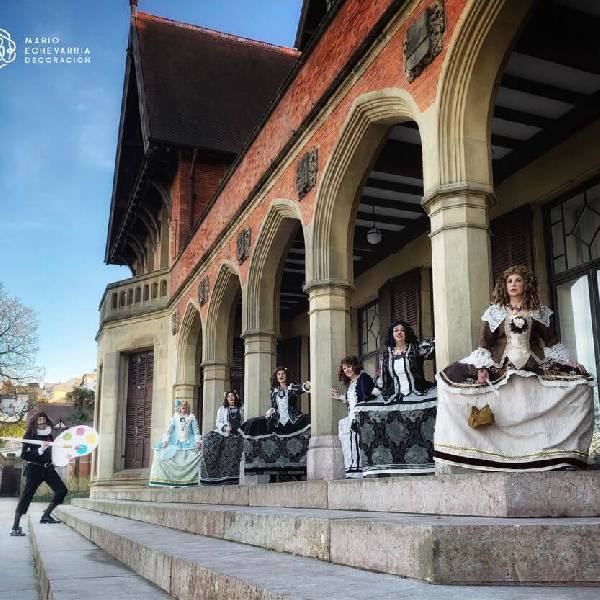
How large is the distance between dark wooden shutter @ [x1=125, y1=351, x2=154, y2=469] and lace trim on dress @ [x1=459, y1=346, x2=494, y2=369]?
1441 centimetres

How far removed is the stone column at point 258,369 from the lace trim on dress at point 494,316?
6384 millimetres

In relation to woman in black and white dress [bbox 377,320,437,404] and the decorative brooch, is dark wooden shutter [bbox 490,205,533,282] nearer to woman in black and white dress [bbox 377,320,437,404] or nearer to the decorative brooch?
woman in black and white dress [bbox 377,320,437,404]

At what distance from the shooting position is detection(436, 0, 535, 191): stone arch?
589 centimetres

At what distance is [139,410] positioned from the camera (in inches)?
740

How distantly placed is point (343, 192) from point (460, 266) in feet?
9.84

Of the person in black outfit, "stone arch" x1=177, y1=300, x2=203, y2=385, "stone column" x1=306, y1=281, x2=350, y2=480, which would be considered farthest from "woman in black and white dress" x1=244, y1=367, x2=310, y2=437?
"stone arch" x1=177, y1=300, x2=203, y2=385

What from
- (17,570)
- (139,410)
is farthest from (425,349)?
(139,410)

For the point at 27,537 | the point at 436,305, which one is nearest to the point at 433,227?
the point at 436,305

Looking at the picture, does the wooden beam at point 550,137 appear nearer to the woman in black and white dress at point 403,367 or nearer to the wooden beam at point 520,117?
the wooden beam at point 520,117

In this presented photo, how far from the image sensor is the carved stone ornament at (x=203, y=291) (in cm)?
1470

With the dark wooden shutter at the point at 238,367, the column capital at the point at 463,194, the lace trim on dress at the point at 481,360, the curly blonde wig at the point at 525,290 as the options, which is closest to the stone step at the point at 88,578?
the lace trim on dress at the point at 481,360

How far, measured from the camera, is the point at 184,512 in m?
6.12

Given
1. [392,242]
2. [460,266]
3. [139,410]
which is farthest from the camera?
[139,410]

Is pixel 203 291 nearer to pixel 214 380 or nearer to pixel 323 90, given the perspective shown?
pixel 214 380
